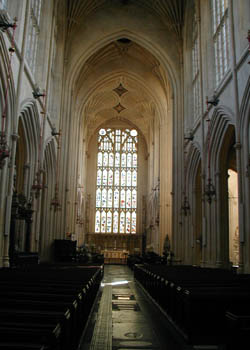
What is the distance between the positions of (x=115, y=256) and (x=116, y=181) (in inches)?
297

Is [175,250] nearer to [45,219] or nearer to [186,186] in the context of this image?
[186,186]

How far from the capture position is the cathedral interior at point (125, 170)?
4.57 m

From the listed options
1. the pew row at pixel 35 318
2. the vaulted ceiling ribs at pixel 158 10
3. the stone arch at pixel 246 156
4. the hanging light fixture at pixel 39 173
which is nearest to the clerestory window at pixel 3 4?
the hanging light fixture at pixel 39 173

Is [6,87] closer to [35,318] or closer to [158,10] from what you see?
[35,318]

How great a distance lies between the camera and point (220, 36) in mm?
15016

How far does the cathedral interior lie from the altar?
10 cm

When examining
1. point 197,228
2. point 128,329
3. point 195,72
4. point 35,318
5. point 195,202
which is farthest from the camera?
point 195,72

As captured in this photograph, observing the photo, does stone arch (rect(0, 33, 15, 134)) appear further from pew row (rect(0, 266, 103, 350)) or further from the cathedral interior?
pew row (rect(0, 266, 103, 350))

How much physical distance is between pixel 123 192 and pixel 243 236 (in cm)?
2631

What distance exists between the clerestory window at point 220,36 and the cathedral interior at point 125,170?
8cm

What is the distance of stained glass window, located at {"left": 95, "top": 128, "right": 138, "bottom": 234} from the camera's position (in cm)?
3600

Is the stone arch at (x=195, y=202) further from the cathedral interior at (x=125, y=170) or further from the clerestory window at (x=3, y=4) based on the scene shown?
the clerestory window at (x=3, y=4)

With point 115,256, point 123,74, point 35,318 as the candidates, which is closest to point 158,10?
point 123,74

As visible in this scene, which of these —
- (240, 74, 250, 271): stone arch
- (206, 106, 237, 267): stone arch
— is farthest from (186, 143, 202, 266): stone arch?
(240, 74, 250, 271): stone arch
